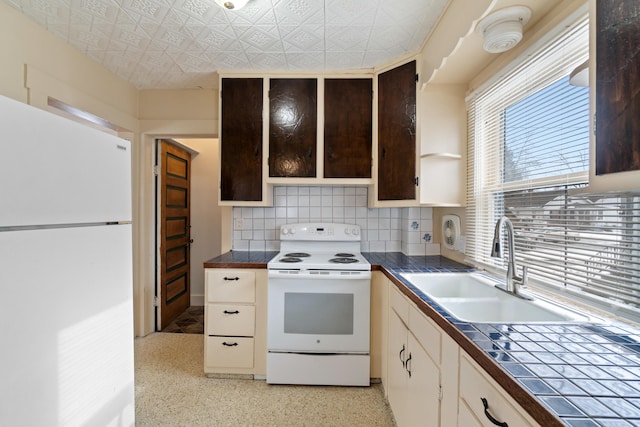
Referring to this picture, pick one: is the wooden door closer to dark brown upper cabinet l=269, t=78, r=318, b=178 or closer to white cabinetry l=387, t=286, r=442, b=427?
dark brown upper cabinet l=269, t=78, r=318, b=178

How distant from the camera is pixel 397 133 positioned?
2066 millimetres

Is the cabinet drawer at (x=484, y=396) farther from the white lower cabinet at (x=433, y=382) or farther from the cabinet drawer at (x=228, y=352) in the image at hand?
the cabinet drawer at (x=228, y=352)

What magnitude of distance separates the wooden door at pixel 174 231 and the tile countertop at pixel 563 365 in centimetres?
277

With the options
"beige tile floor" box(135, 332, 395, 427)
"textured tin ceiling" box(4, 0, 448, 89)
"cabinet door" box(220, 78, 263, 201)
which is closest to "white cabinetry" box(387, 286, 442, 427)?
"beige tile floor" box(135, 332, 395, 427)

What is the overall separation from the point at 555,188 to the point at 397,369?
1227mm

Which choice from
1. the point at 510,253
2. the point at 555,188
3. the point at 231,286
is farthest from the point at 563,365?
the point at 231,286

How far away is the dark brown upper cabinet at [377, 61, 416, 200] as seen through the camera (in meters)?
1.99

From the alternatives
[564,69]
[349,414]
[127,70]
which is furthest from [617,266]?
[127,70]

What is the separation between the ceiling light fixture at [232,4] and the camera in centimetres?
146

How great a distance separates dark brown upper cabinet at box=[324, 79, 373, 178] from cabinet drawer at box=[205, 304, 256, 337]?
1.26 meters

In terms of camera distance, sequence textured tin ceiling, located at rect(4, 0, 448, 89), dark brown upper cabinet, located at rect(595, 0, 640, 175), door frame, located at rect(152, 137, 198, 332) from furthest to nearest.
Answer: door frame, located at rect(152, 137, 198, 332) → textured tin ceiling, located at rect(4, 0, 448, 89) → dark brown upper cabinet, located at rect(595, 0, 640, 175)

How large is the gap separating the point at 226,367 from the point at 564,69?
8.63ft

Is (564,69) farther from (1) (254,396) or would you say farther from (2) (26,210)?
(1) (254,396)

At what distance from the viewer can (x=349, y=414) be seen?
1.72m
